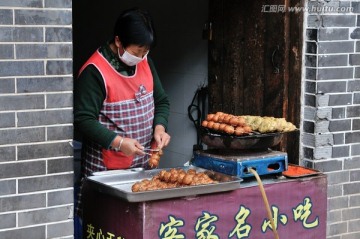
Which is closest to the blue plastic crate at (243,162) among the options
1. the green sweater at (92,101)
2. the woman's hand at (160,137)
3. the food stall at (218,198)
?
the food stall at (218,198)

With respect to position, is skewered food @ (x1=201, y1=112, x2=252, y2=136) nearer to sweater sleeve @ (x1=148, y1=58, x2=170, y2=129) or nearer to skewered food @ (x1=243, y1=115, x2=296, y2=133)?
skewered food @ (x1=243, y1=115, x2=296, y2=133)

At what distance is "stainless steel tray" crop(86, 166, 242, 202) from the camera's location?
4.19 meters

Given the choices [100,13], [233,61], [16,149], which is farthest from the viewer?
[100,13]

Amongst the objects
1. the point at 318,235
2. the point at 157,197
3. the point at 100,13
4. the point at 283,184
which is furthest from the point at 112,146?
the point at 100,13

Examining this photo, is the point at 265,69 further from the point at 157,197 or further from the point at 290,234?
the point at 157,197

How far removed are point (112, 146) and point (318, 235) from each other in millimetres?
1811

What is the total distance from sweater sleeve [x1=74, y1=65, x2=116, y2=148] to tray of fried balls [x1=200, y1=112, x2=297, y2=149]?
2.51 feet

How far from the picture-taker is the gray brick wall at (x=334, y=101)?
5.58 m

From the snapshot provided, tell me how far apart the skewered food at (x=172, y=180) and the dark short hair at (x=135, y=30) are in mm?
918

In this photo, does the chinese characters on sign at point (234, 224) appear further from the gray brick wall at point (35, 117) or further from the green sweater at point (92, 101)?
the green sweater at point (92, 101)

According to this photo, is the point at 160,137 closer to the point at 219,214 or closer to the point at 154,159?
the point at 154,159

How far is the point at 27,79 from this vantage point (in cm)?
416

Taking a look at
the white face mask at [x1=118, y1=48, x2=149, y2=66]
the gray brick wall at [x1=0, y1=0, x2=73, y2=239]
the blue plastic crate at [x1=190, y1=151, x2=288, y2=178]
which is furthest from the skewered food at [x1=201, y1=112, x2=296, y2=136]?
the gray brick wall at [x1=0, y1=0, x2=73, y2=239]

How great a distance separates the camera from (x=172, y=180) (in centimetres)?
457
